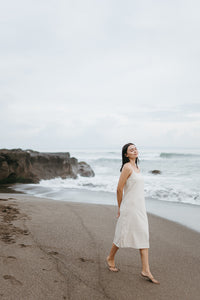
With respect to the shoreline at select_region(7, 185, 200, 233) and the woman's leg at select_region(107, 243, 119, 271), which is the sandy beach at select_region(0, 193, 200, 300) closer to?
the woman's leg at select_region(107, 243, 119, 271)

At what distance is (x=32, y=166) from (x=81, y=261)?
1017cm

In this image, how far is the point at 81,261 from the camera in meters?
3.55

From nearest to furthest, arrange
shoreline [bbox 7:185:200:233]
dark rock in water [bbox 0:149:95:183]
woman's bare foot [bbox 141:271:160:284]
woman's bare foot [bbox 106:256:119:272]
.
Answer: woman's bare foot [bbox 141:271:160:284] < woman's bare foot [bbox 106:256:119:272] < shoreline [bbox 7:185:200:233] < dark rock in water [bbox 0:149:95:183]

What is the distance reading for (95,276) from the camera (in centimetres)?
320

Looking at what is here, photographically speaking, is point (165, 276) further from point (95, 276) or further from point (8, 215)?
point (8, 215)

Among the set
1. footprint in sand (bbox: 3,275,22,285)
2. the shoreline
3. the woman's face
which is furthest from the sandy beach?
the woman's face

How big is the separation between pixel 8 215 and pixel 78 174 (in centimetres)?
1116

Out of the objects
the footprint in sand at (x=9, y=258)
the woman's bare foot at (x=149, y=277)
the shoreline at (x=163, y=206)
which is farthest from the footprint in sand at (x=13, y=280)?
the shoreline at (x=163, y=206)

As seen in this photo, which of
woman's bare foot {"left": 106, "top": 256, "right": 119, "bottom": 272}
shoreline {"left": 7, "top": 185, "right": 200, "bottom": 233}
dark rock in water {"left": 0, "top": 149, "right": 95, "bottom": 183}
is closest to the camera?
woman's bare foot {"left": 106, "top": 256, "right": 119, "bottom": 272}

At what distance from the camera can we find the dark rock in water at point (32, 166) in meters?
11.9

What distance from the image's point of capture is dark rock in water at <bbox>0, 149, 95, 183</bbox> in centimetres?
1190

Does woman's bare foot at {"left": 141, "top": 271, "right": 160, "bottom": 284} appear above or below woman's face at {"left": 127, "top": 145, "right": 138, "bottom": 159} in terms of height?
below

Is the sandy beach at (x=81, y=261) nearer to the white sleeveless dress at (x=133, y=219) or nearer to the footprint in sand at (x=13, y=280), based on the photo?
the footprint in sand at (x=13, y=280)

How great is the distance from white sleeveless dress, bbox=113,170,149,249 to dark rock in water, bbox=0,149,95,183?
9.50m
